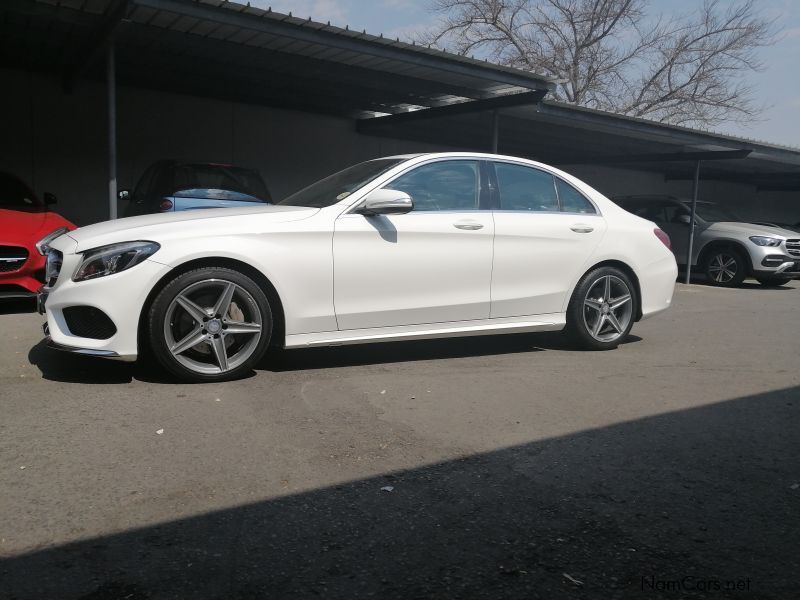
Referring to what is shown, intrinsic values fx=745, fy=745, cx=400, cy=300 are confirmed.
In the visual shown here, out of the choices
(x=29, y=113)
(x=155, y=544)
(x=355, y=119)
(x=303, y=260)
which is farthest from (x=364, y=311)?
(x=355, y=119)

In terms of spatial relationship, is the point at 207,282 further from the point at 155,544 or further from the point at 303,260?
the point at 155,544

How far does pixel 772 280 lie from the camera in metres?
14.8

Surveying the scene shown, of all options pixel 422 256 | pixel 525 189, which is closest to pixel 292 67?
pixel 525 189

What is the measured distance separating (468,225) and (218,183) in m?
4.33

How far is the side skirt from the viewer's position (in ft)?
16.6

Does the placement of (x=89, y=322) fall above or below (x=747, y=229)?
below

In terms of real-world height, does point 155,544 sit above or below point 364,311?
below

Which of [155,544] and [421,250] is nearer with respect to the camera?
[155,544]

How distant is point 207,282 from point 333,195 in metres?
1.30

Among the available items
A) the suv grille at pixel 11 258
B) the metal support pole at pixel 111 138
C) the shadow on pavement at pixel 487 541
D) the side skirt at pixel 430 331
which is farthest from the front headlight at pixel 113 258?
the metal support pole at pixel 111 138

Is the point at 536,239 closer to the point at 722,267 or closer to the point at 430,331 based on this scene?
the point at 430,331

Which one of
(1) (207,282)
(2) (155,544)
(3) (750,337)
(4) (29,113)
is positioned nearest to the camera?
(2) (155,544)

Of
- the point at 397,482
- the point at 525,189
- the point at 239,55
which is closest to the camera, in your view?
the point at 397,482

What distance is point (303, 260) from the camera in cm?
498
